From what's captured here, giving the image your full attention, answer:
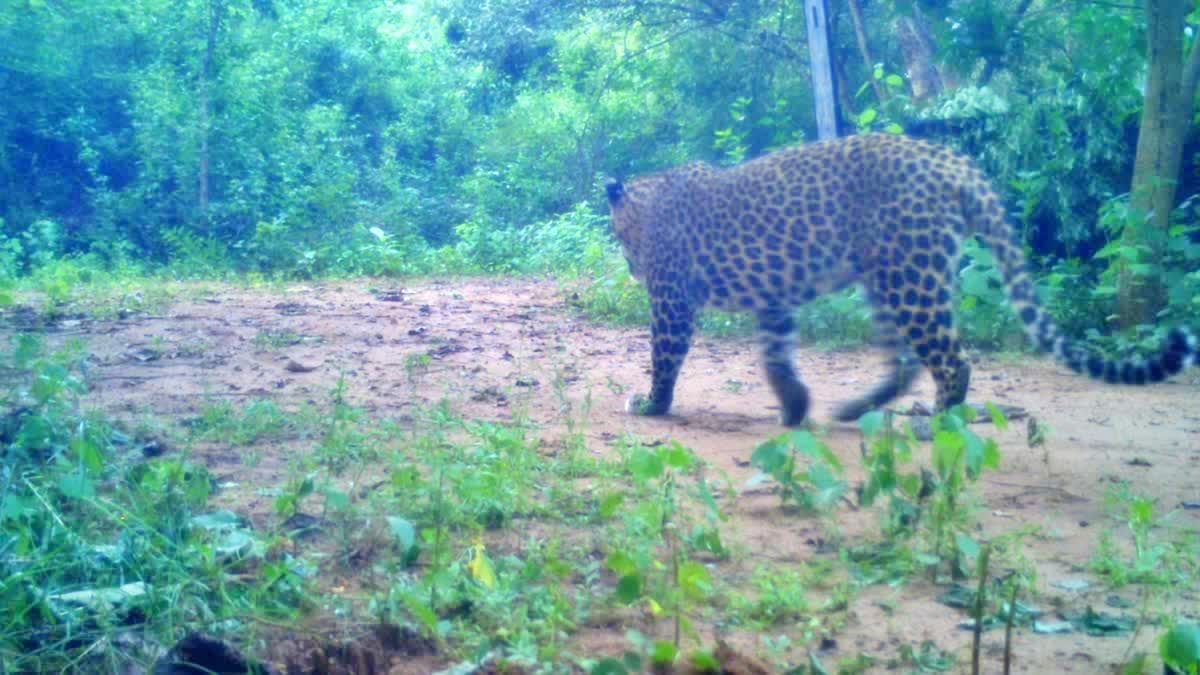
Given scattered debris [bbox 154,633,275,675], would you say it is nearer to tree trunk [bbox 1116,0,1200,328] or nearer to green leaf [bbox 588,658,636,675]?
green leaf [bbox 588,658,636,675]

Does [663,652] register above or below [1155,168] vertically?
below

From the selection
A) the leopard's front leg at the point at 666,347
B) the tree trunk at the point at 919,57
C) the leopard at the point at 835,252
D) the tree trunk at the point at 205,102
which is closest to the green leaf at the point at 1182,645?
the leopard at the point at 835,252

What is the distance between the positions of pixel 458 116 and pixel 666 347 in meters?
15.7

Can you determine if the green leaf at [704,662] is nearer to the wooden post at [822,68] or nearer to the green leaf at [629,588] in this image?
the green leaf at [629,588]

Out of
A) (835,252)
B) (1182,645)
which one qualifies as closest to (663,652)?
(1182,645)

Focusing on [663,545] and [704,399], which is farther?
[704,399]

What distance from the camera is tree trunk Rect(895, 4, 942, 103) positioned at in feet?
46.8

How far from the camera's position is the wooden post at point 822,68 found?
10.8m

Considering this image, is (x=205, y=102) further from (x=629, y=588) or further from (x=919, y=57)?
(x=629, y=588)

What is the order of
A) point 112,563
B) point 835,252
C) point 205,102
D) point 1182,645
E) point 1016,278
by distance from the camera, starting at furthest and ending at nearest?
point 205,102 < point 835,252 < point 1016,278 < point 112,563 < point 1182,645

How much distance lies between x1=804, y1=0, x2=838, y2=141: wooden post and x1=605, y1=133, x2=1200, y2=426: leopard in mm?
3938

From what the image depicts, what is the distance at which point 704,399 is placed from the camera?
287 inches

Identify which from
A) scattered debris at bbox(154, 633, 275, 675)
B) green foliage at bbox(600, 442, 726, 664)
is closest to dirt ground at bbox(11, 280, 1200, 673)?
green foliage at bbox(600, 442, 726, 664)

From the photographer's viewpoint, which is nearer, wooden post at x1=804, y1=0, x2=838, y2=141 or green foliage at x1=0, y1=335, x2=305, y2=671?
green foliage at x1=0, y1=335, x2=305, y2=671
